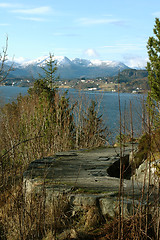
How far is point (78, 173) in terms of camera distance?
3.39 m

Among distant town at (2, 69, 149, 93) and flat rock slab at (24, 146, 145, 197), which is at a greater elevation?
distant town at (2, 69, 149, 93)

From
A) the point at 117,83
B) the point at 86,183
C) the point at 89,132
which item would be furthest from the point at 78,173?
the point at 89,132

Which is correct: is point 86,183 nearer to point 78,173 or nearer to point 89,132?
point 78,173

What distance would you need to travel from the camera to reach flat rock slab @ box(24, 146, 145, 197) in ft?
12.5

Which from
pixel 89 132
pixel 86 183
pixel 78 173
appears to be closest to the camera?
pixel 78 173

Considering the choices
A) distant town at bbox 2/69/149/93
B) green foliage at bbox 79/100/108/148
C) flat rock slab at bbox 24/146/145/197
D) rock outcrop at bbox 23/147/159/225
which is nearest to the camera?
distant town at bbox 2/69/149/93

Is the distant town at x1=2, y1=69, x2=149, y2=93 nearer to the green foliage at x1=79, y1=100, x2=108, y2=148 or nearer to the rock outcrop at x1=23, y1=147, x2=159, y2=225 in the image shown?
the green foliage at x1=79, y1=100, x2=108, y2=148

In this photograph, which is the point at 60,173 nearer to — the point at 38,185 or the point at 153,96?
the point at 38,185

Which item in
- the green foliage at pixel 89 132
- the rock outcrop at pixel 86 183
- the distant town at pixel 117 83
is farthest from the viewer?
the green foliage at pixel 89 132

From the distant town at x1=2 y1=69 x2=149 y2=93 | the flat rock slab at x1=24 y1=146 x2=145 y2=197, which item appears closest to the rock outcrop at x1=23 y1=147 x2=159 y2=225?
the flat rock slab at x1=24 y1=146 x2=145 y2=197

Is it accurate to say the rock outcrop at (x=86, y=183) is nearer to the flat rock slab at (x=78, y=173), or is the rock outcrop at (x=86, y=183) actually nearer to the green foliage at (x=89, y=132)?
the flat rock slab at (x=78, y=173)

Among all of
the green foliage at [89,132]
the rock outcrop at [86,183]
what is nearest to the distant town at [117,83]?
the green foliage at [89,132]

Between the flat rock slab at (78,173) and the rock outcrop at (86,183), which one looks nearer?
the rock outcrop at (86,183)

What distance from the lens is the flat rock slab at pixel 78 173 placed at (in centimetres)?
381
